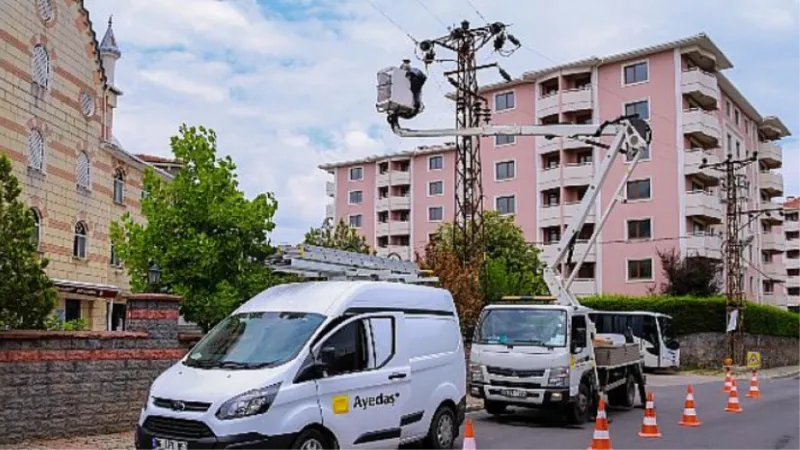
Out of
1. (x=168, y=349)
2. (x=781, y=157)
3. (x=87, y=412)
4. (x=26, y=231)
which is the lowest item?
(x=87, y=412)

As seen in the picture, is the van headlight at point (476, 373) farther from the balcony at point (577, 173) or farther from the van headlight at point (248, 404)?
the balcony at point (577, 173)

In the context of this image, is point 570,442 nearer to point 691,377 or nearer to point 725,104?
point 691,377

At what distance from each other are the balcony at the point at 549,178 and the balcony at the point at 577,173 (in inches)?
25.5

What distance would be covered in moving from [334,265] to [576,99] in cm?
4337

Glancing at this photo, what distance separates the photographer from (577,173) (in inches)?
2100

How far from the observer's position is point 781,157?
68125 millimetres

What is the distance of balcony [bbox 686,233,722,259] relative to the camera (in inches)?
1937

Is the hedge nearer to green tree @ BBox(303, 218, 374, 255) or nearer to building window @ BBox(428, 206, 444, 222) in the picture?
green tree @ BBox(303, 218, 374, 255)

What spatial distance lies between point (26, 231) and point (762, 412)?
1636 cm

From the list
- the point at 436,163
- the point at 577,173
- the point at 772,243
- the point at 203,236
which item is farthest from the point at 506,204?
the point at 203,236

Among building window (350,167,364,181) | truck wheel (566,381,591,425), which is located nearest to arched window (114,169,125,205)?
truck wheel (566,381,591,425)

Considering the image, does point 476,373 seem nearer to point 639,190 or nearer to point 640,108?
point 639,190

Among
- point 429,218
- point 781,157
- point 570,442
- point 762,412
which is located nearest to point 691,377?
point 762,412

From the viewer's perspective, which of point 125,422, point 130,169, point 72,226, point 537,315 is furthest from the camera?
point 130,169
